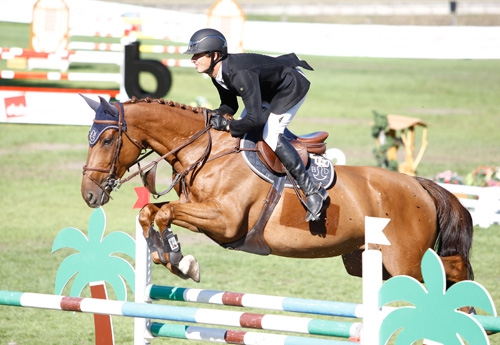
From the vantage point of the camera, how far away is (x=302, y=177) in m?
4.95

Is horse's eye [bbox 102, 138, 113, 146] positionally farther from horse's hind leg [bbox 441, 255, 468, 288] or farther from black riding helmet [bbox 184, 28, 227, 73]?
horse's hind leg [bbox 441, 255, 468, 288]

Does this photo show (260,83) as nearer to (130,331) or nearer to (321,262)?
(130,331)

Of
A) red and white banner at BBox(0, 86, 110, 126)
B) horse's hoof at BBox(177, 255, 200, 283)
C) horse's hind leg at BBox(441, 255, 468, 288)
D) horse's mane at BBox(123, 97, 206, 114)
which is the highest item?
red and white banner at BBox(0, 86, 110, 126)

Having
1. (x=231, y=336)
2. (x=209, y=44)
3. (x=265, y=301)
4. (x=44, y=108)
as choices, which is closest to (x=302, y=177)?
(x=265, y=301)

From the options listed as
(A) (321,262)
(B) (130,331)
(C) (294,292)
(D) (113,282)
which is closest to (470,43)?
(A) (321,262)

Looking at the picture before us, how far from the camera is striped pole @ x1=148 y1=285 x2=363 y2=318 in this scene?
4.19 meters

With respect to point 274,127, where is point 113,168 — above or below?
below

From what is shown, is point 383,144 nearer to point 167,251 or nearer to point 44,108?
point 44,108

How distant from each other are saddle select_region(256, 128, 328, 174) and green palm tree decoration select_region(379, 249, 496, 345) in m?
1.47

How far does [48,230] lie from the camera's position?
9852 mm

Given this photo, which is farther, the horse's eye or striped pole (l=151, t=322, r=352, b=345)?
the horse's eye

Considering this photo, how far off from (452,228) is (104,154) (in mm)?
2335

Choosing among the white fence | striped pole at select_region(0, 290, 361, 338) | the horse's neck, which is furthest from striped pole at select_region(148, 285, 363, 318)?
the white fence

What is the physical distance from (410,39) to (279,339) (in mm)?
11923
